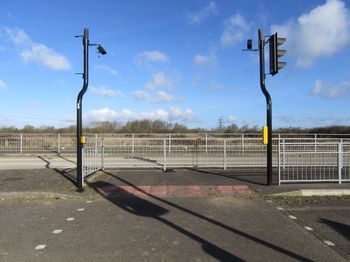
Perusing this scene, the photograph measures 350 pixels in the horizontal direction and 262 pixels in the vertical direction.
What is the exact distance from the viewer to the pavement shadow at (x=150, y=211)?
5.93 m

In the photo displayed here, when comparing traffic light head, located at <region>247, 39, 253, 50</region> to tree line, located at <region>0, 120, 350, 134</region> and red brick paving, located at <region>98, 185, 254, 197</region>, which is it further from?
tree line, located at <region>0, 120, 350, 134</region>

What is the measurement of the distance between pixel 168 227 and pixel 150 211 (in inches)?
59.3

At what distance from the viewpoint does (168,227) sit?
24.6ft

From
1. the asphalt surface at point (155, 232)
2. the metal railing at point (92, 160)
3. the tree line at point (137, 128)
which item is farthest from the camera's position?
the tree line at point (137, 128)

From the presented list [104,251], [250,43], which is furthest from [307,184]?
[104,251]

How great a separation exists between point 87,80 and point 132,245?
635 centimetres

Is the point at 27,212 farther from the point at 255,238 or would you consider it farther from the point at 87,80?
the point at 255,238

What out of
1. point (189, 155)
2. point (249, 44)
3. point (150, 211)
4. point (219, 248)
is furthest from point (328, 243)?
point (189, 155)

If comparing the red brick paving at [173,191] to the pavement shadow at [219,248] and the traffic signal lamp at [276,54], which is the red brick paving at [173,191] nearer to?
the pavement shadow at [219,248]

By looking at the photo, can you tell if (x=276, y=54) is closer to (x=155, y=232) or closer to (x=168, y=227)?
(x=168, y=227)

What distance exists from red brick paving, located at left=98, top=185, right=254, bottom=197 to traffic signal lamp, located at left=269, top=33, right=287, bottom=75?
3.59 metres

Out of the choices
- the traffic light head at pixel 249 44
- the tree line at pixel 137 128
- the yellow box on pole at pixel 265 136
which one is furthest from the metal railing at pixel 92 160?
the tree line at pixel 137 128

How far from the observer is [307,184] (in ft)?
39.7

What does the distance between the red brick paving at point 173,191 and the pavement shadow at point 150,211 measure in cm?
9
